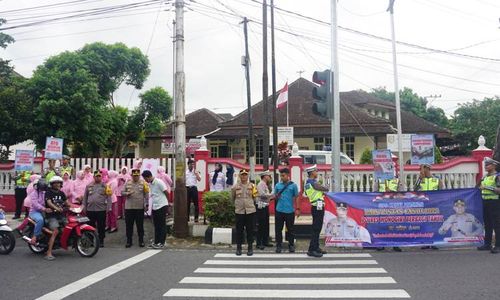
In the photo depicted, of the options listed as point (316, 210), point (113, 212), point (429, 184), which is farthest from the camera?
point (113, 212)

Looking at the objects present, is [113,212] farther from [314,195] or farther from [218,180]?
[314,195]

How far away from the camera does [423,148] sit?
1167cm

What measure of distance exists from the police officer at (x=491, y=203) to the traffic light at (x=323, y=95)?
142 inches

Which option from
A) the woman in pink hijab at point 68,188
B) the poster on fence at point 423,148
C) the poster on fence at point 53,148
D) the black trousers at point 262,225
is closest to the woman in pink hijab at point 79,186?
the woman in pink hijab at point 68,188

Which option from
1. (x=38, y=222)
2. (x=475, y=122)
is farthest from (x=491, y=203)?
(x=475, y=122)

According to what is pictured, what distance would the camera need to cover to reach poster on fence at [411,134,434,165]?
11.6 m

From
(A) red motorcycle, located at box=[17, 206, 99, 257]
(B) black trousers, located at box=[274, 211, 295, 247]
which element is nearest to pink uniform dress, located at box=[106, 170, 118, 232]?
(A) red motorcycle, located at box=[17, 206, 99, 257]

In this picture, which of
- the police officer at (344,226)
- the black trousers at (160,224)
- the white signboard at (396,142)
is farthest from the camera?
the white signboard at (396,142)

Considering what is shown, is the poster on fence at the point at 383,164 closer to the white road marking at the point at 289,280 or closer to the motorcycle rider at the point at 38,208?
the white road marking at the point at 289,280

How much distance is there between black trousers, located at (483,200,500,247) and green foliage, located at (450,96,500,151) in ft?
92.1

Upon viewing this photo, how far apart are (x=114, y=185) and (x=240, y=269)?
17.0 feet

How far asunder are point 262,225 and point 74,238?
3.96m

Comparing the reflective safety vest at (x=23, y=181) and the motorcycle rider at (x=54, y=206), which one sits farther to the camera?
the reflective safety vest at (x=23, y=181)

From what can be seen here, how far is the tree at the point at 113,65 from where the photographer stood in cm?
2774
